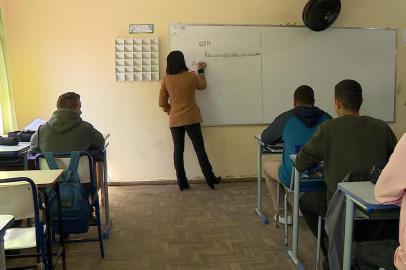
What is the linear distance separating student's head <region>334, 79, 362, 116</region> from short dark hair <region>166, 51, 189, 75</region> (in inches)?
86.2

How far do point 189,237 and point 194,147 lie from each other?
4.67ft

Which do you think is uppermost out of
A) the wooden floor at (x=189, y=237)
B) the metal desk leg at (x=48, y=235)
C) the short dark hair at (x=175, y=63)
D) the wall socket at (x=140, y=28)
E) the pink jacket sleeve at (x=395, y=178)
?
the wall socket at (x=140, y=28)

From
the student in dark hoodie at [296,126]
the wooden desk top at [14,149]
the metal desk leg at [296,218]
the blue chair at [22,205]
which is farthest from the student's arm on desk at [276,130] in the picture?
the wooden desk top at [14,149]

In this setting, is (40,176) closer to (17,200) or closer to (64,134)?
(17,200)

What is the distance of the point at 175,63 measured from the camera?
4.24m

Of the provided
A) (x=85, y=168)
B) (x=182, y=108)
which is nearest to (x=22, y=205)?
(x=85, y=168)

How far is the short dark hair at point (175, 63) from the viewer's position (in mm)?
4215

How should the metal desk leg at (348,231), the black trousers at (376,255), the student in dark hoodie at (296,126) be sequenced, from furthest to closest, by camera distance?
the student in dark hoodie at (296,126)
the metal desk leg at (348,231)
the black trousers at (376,255)

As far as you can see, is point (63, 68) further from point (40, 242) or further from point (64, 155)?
point (40, 242)

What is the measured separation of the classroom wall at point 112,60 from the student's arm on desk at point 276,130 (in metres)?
1.63

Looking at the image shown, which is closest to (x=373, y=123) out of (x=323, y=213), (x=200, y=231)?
(x=323, y=213)

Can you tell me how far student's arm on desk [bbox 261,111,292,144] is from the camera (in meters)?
2.99

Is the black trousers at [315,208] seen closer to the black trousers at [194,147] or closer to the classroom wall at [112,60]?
the black trousers at [194,147]

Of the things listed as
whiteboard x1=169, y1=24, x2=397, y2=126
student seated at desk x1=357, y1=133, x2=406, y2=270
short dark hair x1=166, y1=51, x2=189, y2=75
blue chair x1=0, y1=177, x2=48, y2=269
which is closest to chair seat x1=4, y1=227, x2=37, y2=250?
blue chair x1=0, y1=177, x2=48, y2=269
